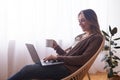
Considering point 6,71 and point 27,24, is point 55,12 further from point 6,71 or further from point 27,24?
point 6,71

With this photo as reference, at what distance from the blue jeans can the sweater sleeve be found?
0.07 metres

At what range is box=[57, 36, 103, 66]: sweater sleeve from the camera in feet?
6.10

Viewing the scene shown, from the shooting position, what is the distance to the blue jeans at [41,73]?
5.99 feet

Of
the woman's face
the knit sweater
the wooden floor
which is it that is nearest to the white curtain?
the wooden floor

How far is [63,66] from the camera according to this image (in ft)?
6.21

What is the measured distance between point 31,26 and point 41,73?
Answer: 67.3 inches

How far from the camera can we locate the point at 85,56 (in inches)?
73.2

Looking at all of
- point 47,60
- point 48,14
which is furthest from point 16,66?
point 47,60

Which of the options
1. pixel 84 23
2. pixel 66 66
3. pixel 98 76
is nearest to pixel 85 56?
pixel 66 66

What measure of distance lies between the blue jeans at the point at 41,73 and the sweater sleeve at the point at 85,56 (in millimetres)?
73

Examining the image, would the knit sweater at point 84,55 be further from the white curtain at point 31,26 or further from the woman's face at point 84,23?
the white curtain at point 31,26

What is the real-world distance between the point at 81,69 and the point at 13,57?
1.86m

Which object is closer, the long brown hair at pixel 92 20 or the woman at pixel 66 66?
the woman at pixel 66 66

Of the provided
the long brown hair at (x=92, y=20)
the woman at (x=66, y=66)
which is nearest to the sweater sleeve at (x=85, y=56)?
the woman at (x=66, y=66)
